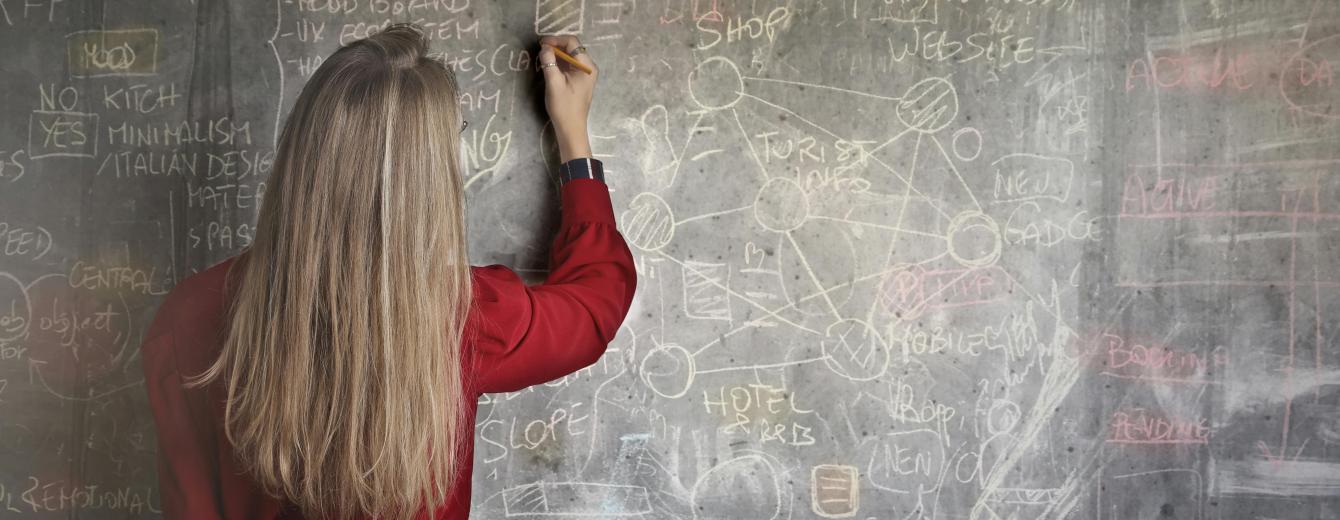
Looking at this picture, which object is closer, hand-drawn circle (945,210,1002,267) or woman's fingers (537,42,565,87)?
woman's fingers (537,42,565,87)

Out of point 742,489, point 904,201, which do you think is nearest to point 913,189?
point 904,201

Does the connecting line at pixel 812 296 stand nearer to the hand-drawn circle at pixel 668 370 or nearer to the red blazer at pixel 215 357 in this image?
the hand-drawn circle at pixel 668 370

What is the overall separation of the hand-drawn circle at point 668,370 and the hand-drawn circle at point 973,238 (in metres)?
0.79

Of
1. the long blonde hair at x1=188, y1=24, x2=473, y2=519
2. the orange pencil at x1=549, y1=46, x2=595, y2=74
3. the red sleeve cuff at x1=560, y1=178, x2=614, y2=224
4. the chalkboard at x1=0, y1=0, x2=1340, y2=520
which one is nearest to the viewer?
the long blonde hair at x1=188, y1=24, x2=473, y2=519

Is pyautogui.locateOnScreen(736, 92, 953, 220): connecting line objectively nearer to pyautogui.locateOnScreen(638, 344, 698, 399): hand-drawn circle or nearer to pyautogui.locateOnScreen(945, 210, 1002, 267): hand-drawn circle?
pyautogui.locateOnScreen(945, 210, 1002, 267): hand-drawn circle

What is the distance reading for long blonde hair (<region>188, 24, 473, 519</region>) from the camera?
1358 mm

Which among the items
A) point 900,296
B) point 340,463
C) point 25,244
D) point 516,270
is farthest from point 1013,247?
point 25,244

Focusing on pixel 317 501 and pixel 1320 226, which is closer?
pixel 317 501

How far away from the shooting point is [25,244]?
2279 millimetres

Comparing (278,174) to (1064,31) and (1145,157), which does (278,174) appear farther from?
(1145,157)

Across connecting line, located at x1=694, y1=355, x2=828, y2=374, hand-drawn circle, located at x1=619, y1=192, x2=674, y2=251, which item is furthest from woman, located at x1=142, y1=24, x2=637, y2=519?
connecting line, located at x1=694, y1=355, x2=828, y2=374

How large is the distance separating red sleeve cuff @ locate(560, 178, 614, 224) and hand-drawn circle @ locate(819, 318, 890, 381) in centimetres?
72

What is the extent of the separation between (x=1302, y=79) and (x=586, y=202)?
1.96 metres

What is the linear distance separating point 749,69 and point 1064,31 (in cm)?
87
